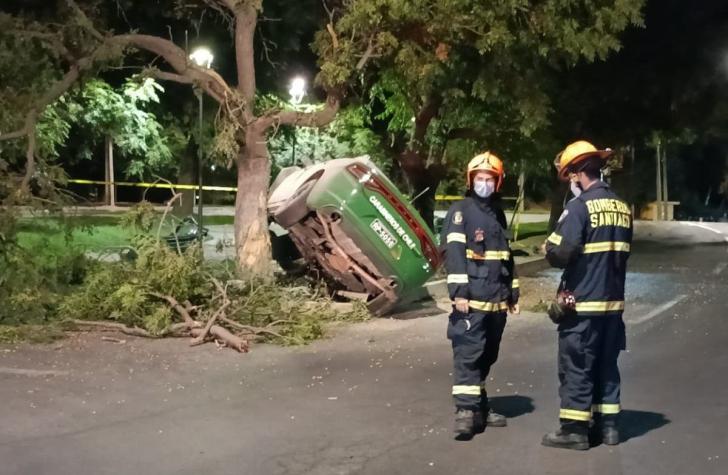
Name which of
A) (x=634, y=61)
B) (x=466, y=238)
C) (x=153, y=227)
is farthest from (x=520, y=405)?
(x=634, y=61)

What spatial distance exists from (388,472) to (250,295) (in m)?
5.15

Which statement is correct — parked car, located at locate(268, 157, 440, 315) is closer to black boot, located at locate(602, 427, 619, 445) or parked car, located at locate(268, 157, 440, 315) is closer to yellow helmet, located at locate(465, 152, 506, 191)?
yellow helmet, located at locate(465, 152, 506, 191)

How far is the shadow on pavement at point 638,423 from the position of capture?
20.3 ft

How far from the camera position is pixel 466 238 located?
616cm

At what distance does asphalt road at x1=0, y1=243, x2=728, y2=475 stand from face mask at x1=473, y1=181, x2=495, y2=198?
5.24 feet

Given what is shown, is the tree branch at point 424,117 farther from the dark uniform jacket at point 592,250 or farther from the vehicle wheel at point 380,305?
the dark uniform jacket at point 592,250

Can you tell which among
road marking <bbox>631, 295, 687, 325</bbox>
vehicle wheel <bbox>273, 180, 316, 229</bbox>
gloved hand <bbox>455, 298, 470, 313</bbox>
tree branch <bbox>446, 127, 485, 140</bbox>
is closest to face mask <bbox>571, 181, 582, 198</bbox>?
gloved hand <bbox>455, 298, 470, 313</bbox>

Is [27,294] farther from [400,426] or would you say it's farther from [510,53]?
[510,53]

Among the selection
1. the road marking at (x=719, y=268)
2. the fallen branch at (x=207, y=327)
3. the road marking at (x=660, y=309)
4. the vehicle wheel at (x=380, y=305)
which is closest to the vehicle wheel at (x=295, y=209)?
the vehicle wheel at (x=380, y=305)

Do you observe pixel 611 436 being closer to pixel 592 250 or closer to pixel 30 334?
pixel 592 250

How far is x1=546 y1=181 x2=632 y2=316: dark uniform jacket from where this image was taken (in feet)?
19.1

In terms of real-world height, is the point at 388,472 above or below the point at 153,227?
below

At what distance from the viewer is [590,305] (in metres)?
5.81

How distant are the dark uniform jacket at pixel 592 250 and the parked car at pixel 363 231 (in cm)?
501
